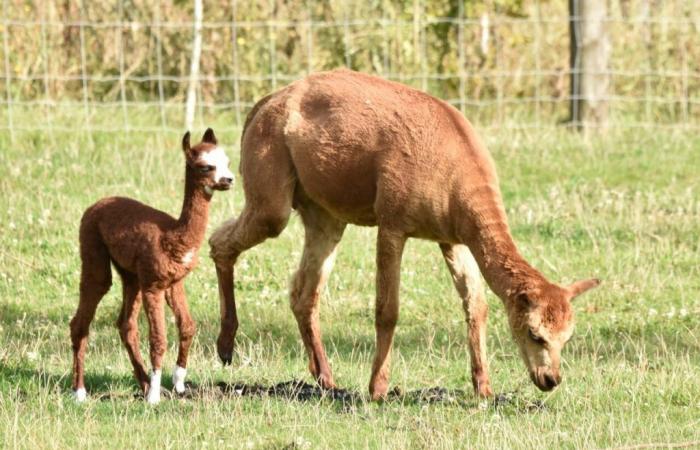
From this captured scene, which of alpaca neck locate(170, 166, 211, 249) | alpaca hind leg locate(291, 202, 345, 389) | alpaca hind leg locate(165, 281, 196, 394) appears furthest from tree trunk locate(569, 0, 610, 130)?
alpaca neck locate(170, 166, 211, 249)

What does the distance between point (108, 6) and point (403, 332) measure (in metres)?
8.47

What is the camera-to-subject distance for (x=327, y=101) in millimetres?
9453

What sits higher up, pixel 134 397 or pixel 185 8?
pixel 185 8

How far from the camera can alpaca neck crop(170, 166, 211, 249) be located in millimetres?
8406

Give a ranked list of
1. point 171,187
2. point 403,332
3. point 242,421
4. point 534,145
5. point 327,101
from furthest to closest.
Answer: point 534,145, point 171,187, point 403,332, point 327,101, point 242,421

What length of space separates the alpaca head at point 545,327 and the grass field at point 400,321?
0.30m

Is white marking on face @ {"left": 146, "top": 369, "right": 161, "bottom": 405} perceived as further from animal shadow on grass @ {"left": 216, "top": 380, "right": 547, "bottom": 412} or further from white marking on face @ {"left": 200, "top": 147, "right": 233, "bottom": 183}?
white marking on face @ {"left": 200, "top": 147, "right": 233, "bottom": 183}

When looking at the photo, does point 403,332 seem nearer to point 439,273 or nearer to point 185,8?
point 439,273

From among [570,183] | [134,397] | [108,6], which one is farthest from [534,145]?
[134,397]

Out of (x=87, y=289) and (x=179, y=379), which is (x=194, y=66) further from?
(x=179, y=379)

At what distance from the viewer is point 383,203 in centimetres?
880

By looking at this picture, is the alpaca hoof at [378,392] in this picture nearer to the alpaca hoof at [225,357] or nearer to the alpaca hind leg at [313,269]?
the alpaca hind leg at [313,269]

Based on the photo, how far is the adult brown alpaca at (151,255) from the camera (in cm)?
836

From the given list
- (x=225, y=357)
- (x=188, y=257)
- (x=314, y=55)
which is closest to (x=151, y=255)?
(x=188, y=257)
